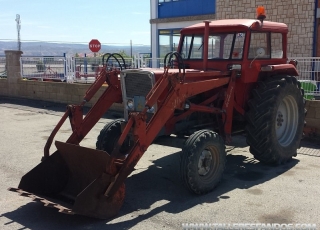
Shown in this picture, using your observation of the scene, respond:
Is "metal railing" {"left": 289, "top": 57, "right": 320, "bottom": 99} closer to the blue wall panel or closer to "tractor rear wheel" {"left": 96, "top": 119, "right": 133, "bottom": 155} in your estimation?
"tractor rear wheel" {"left": 96, "top": 119, "right": 133, "bottom": 155}

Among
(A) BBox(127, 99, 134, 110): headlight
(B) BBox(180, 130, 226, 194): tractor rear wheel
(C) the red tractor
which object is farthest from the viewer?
(A) BBox(127, 99, 134, 110): headlight

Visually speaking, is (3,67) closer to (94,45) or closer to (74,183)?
(94,45)

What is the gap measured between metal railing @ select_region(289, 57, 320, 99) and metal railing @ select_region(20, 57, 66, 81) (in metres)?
8.16

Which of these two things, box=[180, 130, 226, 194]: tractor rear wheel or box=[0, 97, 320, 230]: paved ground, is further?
box=[180, 130, 226, 194]: tractor rear wheel

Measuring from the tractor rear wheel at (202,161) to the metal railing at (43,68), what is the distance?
9.98 meters

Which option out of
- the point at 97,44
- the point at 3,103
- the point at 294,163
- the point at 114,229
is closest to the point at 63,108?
the point at 3,103

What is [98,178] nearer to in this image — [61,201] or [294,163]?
[61,201]

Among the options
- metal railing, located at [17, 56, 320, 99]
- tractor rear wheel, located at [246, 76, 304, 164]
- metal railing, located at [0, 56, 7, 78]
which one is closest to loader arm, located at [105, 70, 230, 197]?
tractor rear wheel, located at [246, 76, 304, 164]

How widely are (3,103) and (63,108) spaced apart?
123 inches

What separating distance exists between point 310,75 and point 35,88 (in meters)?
9.52

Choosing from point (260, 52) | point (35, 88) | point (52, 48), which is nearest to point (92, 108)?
point (260, 52)

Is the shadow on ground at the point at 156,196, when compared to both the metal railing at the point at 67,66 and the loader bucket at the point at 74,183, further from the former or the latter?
the metal railing at the point at 67,66

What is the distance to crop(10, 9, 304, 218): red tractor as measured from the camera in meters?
4.62

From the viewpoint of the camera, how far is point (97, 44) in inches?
765
